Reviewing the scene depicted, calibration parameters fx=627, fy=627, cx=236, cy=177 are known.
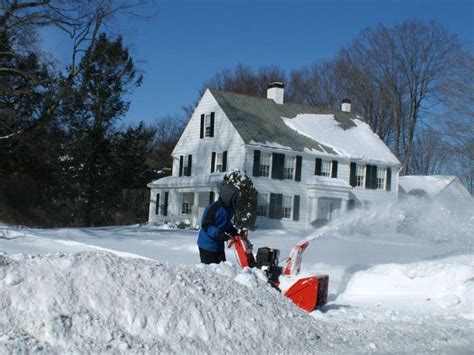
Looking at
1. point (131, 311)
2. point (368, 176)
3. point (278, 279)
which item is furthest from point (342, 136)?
point (131, 311)

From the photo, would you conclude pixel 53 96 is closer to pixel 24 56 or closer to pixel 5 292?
pixel 24 56

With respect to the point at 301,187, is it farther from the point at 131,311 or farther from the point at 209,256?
the point at 131,311

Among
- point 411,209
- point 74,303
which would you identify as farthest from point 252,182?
point 74,303

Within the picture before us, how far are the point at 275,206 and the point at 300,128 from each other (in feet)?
20.5

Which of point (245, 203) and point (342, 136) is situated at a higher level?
point (342, 136)

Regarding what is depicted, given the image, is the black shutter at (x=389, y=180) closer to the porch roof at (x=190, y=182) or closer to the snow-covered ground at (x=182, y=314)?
the porch roof at (x=190, y=182)

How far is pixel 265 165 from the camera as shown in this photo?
35.7m

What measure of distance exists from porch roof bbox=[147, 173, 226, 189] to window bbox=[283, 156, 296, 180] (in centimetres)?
387

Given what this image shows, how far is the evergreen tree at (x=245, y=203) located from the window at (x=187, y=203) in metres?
6.12

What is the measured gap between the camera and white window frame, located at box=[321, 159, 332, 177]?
37938 millimetres

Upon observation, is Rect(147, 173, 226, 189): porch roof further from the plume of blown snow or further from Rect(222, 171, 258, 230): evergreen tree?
the plume of blown snow

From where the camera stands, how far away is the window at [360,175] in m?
39.5

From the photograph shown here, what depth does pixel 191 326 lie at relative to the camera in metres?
6.44

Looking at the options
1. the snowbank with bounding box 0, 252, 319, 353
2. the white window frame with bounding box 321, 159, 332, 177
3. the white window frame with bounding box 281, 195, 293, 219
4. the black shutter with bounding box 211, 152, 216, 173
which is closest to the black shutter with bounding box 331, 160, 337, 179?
the white window frame with bounding box 321, 159, 332, 177
